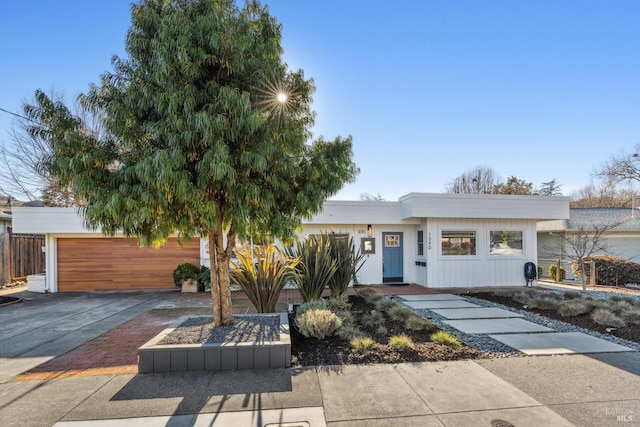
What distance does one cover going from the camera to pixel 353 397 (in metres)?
3.30

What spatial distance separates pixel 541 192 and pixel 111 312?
3210cm

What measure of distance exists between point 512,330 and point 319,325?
11.6 ft

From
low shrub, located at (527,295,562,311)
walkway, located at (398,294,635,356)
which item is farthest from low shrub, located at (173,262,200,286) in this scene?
low shrub, located at (527,295,562,311)

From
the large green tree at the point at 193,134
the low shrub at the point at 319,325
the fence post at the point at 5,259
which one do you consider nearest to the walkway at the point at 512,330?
the low shrub at the point at 319,325

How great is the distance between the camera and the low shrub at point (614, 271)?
11.8m

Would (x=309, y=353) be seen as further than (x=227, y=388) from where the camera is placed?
Yes

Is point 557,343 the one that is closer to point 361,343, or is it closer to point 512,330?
point 512,330

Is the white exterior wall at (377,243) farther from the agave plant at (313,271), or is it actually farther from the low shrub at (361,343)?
the low shrub at (361,343)

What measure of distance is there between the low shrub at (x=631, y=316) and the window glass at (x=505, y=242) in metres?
5.10

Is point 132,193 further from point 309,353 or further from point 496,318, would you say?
point 496,318

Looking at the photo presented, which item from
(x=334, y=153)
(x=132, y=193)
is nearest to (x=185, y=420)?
(x=132, y=193)

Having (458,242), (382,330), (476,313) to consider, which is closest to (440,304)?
(476,313)

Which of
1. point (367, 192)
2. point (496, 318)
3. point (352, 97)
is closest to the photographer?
point (496, 318)

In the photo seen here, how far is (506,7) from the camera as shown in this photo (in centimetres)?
740
